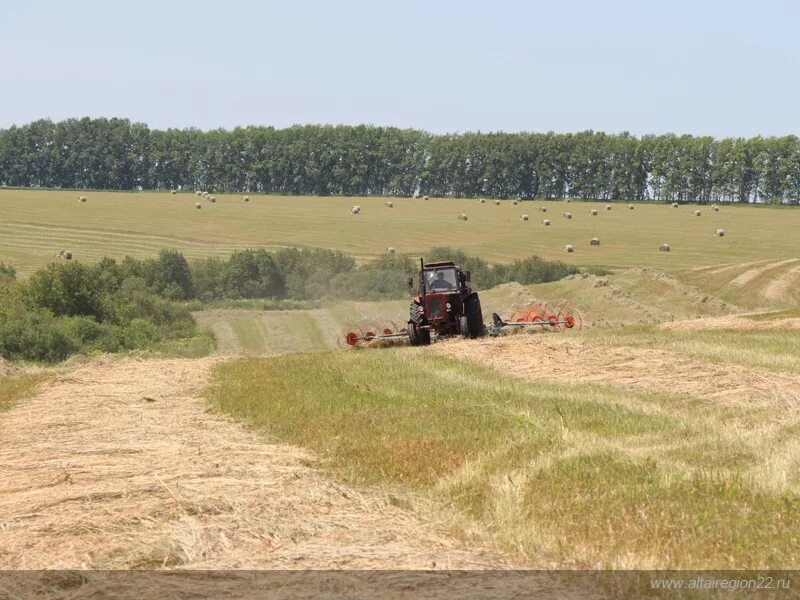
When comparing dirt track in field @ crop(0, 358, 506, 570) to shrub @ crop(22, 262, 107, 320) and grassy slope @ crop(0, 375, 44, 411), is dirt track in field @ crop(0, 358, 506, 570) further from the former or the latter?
shrub @ crop(22, 262, 107, 320)

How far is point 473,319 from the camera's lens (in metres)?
27.3

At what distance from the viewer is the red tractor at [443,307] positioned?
27.4 meters

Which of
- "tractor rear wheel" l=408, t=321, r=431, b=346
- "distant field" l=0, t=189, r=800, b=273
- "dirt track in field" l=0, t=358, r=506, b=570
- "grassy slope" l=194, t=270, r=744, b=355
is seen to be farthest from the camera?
"distant field" l=0, t=189, r=800, b=273

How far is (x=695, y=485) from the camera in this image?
8750 mm

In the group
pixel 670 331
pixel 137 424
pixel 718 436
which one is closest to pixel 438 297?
pixel 670 331

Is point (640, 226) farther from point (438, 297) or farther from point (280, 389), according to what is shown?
point (280, 389)

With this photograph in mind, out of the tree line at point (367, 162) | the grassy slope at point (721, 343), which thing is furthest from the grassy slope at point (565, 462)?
the tree line at point (367, 162)

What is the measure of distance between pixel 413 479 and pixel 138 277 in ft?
131

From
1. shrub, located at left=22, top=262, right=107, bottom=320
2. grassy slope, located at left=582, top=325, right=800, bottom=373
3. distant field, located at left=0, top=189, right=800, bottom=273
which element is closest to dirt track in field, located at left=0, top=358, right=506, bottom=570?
grassy slope, located at left=582, top=325, right=800, bottom=373

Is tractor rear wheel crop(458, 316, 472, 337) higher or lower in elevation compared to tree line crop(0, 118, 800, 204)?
lower

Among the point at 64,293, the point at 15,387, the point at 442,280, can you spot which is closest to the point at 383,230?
the point at 64,293

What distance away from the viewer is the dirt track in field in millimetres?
7332

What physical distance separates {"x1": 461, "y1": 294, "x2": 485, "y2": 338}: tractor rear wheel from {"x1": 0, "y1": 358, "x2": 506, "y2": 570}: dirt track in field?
45.4ft

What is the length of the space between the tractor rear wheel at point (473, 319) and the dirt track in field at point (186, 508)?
1385 cm
